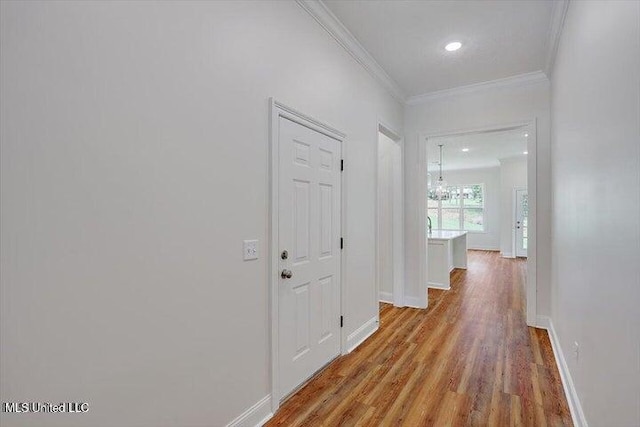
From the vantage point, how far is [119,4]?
132 cm

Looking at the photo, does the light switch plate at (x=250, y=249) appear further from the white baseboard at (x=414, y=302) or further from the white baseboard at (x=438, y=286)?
the white baseboard at (x=438, y=286)

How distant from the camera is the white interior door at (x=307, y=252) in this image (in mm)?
2244

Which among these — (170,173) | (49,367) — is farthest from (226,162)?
(49,367)

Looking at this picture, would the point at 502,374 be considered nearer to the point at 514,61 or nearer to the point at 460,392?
the point at 460,392

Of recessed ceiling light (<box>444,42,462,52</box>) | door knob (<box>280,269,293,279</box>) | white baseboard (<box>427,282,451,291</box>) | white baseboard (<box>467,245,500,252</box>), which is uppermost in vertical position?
recessed ceiling light (<box>444,42,462,52</box>)

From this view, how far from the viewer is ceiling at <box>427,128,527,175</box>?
6.74 m

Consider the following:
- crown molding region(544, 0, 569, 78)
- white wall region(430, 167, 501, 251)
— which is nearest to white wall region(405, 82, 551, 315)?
crown molding region(544, 0, 569, 78)

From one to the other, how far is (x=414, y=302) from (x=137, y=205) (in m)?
3.98

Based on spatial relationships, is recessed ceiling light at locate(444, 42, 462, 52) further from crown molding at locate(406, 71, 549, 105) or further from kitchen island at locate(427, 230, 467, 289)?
kitchen island at locate(427, 230, 467, 289)

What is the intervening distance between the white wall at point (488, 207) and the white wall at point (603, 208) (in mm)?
9257

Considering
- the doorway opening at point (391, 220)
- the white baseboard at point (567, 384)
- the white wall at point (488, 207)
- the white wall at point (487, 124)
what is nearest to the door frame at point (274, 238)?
the white baseboard at point (567, 384)

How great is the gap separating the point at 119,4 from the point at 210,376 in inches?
69.1

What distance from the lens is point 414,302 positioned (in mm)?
4523

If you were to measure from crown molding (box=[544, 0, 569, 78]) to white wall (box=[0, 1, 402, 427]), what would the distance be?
2.07 m
